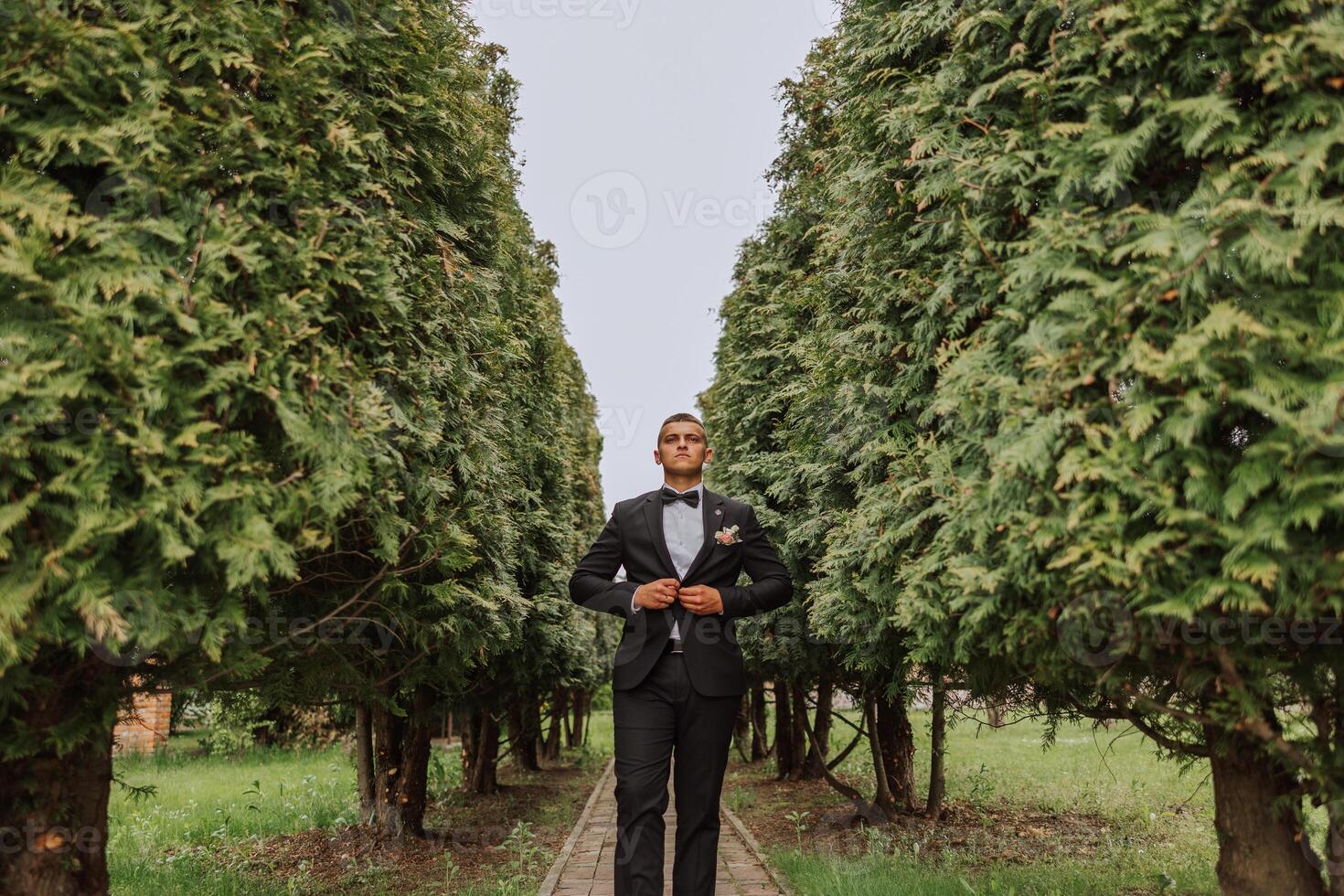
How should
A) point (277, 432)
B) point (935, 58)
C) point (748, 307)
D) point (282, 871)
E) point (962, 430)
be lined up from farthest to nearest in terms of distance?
point (748, 307) → point (282, 871) → point (935, 58) → point (962, 430) → point (277, 432)

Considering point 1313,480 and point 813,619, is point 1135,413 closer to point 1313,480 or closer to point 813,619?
point 1313,480

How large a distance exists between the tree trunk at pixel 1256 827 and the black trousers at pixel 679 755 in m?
2.13

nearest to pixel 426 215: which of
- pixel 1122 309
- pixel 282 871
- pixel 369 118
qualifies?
pixel 369 118

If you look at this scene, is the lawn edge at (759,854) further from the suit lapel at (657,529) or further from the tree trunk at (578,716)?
the tree trunk at (578,716)

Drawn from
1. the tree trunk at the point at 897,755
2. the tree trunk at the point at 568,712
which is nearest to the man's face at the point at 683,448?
the tree trunk at the point at 897,755

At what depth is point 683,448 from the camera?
4656mm

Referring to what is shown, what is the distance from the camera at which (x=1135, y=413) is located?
2918 millimetres

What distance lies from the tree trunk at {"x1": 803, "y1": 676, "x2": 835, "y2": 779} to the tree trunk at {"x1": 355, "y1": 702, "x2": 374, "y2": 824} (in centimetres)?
470

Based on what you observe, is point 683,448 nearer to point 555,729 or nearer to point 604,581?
point 604,581

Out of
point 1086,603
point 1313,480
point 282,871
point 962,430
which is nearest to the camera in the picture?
→ point 1313,480

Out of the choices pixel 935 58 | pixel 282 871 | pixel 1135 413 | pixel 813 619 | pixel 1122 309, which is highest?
pixel 935 58

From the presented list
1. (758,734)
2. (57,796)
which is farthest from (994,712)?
(758,734)

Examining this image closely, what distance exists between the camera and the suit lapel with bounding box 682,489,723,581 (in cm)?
448

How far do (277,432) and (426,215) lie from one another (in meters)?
2.56
